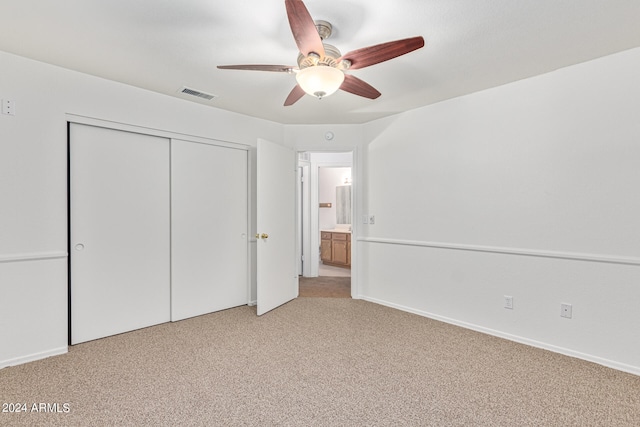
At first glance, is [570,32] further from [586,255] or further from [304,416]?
[304,416]

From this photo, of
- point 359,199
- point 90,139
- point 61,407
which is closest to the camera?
point 61,407

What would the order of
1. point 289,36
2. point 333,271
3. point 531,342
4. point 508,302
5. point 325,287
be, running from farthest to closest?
point 333,271 < point 325,287 < point 508,302 < point 531,342 < point 289,36

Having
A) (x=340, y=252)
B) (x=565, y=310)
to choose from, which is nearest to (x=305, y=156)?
(x=340, y=252)

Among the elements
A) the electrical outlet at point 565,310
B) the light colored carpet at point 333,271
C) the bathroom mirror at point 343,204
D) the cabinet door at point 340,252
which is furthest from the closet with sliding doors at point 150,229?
the bathroom mirror at point 343,204

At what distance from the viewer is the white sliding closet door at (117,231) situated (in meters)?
2.75

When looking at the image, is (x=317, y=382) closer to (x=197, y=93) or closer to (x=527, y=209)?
(x=527, y=209)

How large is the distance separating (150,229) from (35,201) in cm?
89

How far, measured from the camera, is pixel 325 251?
7008mm

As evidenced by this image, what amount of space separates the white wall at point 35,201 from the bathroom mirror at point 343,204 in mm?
5059

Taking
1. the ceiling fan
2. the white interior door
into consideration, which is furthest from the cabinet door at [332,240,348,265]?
the ceiling fan

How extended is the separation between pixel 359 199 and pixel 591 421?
289 cm

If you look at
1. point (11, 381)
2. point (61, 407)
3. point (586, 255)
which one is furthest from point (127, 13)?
point (586, 255)

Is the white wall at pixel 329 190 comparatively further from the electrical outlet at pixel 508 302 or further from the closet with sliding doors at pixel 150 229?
the electrical outlet at pixel 508 302

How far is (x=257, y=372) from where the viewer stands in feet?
7.52
